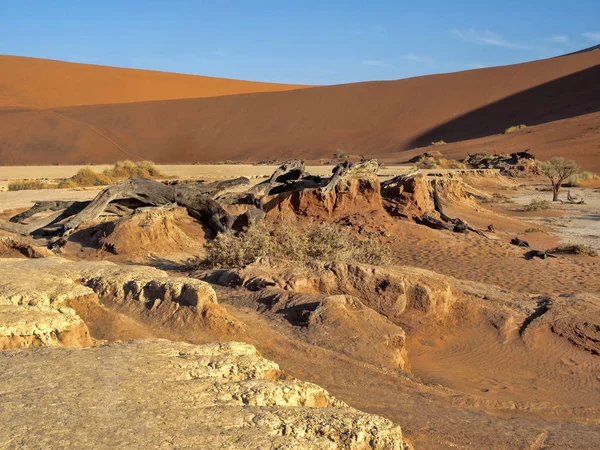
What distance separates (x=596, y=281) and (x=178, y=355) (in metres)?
9.81

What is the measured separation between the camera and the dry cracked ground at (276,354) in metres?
3.04

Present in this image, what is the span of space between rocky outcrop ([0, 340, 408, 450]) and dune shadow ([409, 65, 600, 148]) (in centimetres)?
5514

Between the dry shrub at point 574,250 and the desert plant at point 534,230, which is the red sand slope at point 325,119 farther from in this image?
the dry shrub at point 574,250

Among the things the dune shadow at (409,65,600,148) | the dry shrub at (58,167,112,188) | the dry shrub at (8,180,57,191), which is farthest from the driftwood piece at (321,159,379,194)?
the dune shadow at (409,65,600,148)

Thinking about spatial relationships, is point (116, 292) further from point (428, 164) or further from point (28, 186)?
point (428, 164)

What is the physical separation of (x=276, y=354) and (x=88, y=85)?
89.6 meters

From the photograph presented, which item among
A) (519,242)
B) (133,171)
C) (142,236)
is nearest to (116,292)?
(142,236)

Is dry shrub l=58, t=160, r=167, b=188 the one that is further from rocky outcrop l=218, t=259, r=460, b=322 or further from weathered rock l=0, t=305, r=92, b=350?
weathered rock l=0, t=305, r=92, b=350

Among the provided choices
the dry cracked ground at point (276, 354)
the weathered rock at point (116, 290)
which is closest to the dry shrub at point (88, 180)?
the dry cracked ground at point (276, 354)

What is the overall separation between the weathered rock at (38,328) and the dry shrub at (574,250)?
1223cm

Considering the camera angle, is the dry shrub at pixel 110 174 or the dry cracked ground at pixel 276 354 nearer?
the dry cracked ground at pixel 276 354

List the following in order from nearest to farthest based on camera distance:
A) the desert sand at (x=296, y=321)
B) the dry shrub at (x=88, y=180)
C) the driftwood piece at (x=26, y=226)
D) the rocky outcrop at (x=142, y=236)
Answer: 1. the desert sand at (x=296, y=321)
2. the rocky outcrop at (x=142, y=236)
3. the driftwood piece at (x=26, y=226)
4. the dry shrub at (x=88, y=180)

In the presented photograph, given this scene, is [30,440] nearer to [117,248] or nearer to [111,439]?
[111,439]

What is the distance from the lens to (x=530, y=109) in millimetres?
60312
